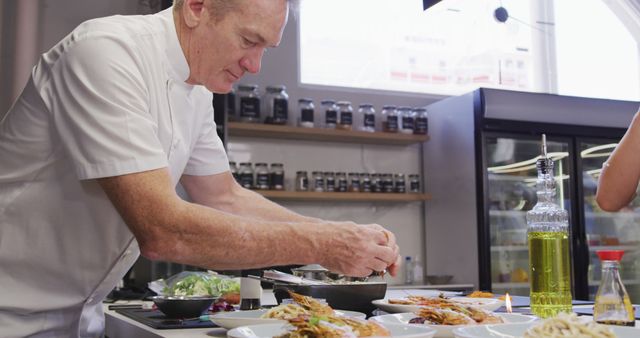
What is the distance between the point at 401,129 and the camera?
468 cm

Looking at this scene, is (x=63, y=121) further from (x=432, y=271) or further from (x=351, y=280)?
(x=432, y=271)

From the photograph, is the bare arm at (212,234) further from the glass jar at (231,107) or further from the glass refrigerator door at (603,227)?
the glass refrigerator door at (603,227)

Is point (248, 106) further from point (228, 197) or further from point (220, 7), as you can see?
Result: point (220, 7)

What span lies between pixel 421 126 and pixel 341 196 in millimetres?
816

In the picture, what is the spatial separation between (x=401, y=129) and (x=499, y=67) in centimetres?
122

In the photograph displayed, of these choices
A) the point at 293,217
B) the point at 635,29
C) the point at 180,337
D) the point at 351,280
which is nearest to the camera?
the point at 180,337

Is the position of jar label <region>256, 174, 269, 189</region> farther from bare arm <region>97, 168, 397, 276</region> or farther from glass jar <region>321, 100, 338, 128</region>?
bare arm <region>97, 168, 397, 276</region>

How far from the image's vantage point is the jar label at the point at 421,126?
15.4 ft

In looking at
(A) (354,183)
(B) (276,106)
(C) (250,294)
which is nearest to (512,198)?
(A) (354,183)

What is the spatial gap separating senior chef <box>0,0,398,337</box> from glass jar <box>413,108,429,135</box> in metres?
3.21

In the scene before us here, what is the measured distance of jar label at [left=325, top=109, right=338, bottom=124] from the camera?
4.45 meters

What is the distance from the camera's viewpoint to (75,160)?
1278mm

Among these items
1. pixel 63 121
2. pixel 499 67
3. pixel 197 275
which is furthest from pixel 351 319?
pixel 499 67

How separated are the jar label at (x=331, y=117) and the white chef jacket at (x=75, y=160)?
9.63 ft
